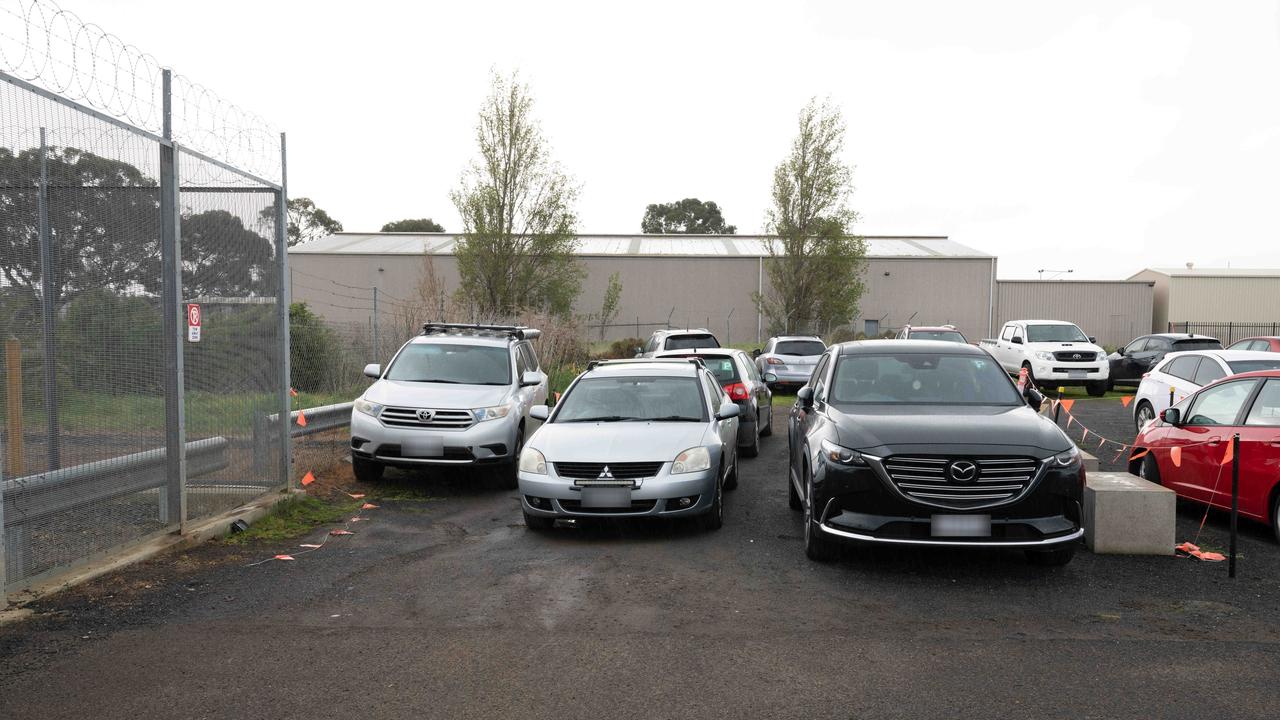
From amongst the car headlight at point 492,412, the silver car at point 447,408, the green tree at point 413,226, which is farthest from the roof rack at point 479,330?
the green tree at point 413,226

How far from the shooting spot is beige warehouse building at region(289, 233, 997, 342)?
4512 centimetres

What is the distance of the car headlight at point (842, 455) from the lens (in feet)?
22.3

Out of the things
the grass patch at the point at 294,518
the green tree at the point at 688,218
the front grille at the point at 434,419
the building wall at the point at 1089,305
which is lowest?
the grass patch at the point at 294,518

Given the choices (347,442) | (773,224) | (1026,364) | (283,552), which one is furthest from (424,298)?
(773,224)

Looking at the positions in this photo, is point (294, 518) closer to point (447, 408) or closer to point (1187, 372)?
point (447, 408)

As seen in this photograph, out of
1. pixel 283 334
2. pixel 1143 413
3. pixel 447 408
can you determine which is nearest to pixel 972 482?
pixel 447 408

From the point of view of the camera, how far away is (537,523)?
849 centimetres

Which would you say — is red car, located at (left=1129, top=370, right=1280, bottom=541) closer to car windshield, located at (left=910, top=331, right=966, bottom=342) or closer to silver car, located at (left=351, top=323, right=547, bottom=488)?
silver car, located at (left=351, top=323, right=547, bottom=488)

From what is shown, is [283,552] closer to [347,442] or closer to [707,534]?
[707,534]

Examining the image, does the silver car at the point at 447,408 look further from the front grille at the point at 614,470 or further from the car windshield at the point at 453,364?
the front grille at the point at 614,470

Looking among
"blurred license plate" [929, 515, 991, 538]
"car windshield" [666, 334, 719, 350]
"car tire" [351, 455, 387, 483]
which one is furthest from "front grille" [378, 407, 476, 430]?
"car windshield" [666, 334, 719, 350]

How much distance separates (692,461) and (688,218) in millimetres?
86088

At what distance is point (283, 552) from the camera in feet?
25.3

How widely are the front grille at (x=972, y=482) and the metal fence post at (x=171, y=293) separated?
17.9 ft
